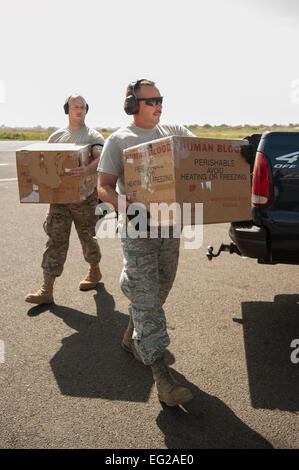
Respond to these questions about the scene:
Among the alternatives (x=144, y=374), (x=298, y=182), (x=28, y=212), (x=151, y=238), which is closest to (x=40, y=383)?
(x=144, y=374)

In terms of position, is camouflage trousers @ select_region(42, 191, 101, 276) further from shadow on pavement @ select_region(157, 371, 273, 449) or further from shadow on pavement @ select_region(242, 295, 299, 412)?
shadow on pavement @ select_region(157, 371, 273, 449)

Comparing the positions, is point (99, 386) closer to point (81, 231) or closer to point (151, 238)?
point (151, 238)

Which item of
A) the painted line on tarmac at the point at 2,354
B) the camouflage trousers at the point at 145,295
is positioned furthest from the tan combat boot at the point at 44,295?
the camouflage trousers at the point at 145,295

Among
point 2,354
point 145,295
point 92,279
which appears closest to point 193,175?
point 145,295

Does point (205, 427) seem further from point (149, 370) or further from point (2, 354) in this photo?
point (2, 354)

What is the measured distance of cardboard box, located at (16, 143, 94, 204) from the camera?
404 cm

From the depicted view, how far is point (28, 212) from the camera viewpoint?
9695 mm

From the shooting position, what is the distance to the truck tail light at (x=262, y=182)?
11.8 feet

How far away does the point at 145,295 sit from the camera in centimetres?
300

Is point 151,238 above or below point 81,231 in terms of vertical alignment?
above

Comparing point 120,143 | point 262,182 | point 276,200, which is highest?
point 120,143

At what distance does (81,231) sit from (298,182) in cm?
236

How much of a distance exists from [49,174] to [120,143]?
1289mm

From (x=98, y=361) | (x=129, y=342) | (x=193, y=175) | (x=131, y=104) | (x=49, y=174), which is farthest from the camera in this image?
(x=49, y=174)
